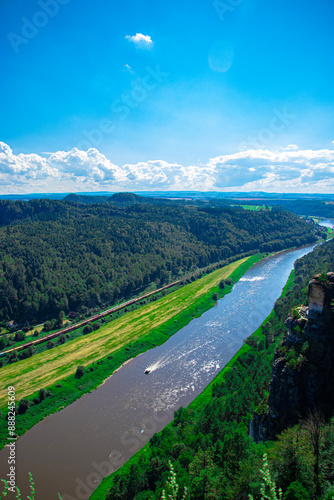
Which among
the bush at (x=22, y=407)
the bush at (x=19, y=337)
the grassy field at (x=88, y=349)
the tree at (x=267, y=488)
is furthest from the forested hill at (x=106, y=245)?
the tree at (x=267, y=488)

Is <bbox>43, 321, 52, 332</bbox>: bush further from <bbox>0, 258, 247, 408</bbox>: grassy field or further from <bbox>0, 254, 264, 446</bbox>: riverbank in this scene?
<bbox>0, 254, 264, 446</bbox>: riverbank

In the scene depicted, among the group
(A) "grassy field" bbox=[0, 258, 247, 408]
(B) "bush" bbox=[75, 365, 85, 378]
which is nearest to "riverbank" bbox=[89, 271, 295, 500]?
(B) "bush" bbox=[75, 365, 85, 378]

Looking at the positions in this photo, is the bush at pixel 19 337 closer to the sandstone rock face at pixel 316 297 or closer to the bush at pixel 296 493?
the sandstone rock face at pixel 316 297

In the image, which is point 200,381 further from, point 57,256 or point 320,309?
point 57,256

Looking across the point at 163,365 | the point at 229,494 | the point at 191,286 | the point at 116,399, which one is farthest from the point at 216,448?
the point at 191,286

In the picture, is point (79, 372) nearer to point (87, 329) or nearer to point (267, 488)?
point (87, 329)

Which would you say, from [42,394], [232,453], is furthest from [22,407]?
[232,453]

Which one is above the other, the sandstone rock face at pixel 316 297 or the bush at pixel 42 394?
the sandstone rock face at pixel 316 297
